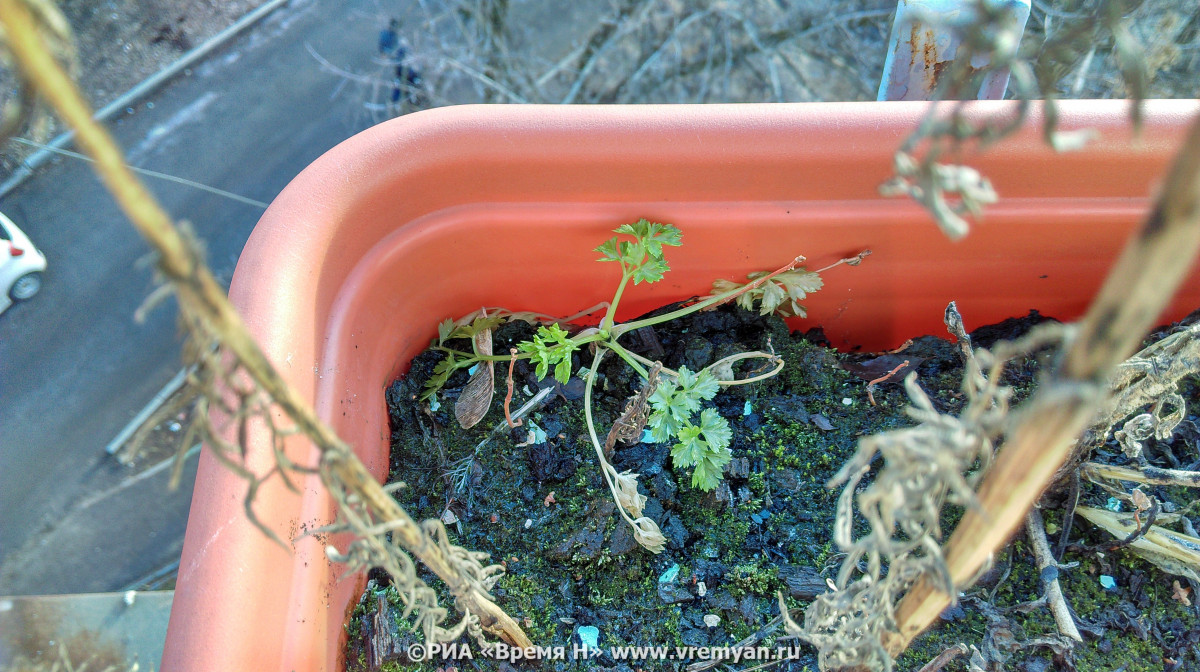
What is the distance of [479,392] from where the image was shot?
1253 mm

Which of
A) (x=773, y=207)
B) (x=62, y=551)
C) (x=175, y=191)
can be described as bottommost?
(x=62, y=551)

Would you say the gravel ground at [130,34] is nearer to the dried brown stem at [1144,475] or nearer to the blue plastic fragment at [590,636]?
the blue plastic fragment at [590,636]

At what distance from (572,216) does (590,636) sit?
69cm

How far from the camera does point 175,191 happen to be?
314 centimetres

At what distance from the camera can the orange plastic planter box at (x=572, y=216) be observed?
1.01 m

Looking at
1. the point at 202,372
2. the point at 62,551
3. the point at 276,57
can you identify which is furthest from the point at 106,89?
the point at 202,372

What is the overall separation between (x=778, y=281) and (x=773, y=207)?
152mm

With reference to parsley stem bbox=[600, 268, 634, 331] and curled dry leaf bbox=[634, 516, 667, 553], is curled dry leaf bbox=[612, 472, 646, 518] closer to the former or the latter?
curled dry leaf bbox=[634, 516, 667, 553]

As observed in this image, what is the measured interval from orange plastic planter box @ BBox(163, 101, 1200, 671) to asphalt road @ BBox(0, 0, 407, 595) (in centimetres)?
111

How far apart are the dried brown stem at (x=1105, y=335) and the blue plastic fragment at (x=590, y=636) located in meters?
0.72

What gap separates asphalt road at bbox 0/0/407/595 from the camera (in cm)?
236

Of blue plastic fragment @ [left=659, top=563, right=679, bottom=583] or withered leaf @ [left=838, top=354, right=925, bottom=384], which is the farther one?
withered leaf @ [left=838, top=354, right=925, bottom=384]

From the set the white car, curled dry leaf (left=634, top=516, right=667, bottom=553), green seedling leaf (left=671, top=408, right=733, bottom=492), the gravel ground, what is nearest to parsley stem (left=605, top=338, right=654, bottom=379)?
green seedling leaf (left=671, top=408, right=733, bottom=492)

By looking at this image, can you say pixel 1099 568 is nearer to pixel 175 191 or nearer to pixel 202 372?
pixel 202 372
